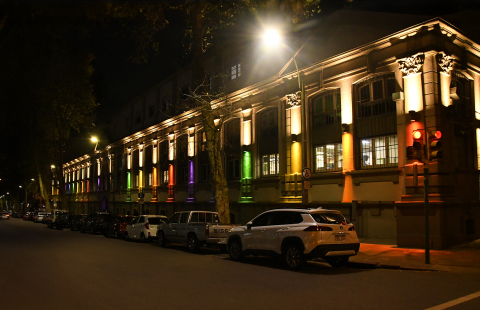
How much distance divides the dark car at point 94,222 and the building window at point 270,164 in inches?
472

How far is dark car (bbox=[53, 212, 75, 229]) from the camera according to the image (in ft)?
125

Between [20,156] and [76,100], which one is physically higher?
[76,100]

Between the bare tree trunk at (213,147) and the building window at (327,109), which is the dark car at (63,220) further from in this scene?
the building window at (327,109)

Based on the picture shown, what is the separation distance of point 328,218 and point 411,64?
8.82 meters

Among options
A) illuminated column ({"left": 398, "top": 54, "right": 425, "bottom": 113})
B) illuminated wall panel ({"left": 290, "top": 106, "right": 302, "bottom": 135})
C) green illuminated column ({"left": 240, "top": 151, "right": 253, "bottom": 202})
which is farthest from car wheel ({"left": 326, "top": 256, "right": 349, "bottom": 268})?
green illuminated column ({"left": 240, "top": 151, "right": 253, "bottom": 202})

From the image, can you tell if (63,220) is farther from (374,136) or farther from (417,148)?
(417,148)

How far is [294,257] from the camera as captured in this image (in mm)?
12180

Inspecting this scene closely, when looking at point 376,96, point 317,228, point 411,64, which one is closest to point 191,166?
point 376,96

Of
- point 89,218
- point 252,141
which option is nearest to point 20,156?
point 89,218

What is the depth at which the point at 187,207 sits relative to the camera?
3412cm

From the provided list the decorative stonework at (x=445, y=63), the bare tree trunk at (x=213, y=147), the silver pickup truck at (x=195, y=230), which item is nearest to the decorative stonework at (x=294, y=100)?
the bare tree trunk at (x=213, y=147)

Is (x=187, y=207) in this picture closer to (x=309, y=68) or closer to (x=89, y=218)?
(x=89, y=218)

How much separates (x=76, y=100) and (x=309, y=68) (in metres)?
29.9

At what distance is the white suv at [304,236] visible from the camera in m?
11.7
